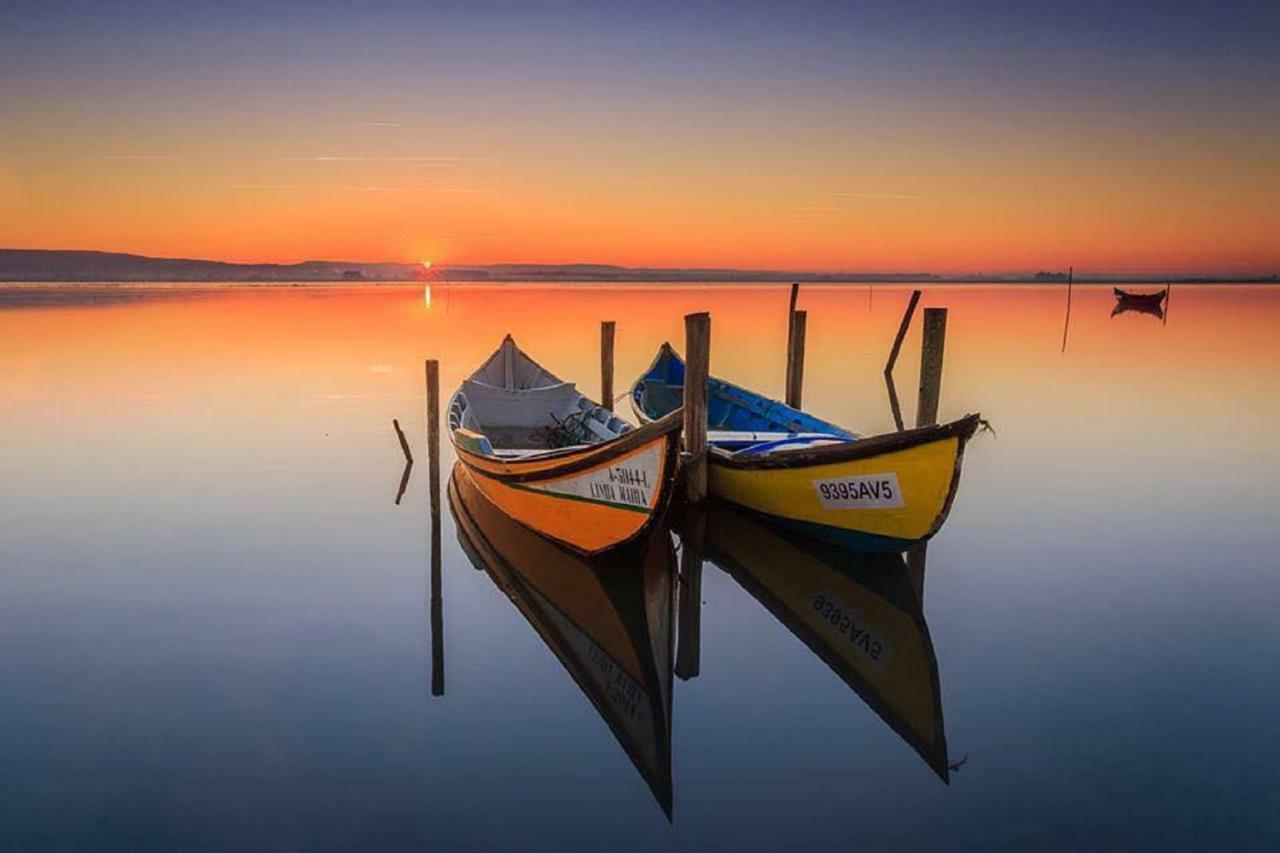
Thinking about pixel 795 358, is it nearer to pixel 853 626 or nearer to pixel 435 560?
pixel 853 626

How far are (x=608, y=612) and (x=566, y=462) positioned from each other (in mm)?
1849

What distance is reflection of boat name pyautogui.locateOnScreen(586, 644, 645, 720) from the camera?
8.02 meters

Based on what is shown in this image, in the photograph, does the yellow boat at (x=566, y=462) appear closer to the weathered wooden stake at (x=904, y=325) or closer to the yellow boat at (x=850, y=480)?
the yellow boat at (x=850, y=480)

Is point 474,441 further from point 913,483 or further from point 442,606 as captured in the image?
point 913,483

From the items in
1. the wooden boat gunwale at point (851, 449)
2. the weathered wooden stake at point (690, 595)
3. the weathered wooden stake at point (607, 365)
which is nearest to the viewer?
the weathered wooden stake at point (690, 595)

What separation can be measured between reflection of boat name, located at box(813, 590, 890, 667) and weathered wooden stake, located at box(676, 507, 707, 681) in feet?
4.83

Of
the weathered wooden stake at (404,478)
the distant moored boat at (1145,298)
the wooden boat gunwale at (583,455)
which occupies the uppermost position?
the distant moored boat at (1145,298)

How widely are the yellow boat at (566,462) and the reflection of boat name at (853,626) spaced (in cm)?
242

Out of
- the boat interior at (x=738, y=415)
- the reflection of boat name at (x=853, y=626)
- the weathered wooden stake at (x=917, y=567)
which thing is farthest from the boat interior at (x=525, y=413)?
the reflection of boat name at (x=853, y=626)

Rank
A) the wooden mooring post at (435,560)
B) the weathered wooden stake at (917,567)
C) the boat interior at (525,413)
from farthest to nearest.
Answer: the boat interior at (525,413)
the weathered wooden stake at (917,567)
the wooden mooring post at (435,560)

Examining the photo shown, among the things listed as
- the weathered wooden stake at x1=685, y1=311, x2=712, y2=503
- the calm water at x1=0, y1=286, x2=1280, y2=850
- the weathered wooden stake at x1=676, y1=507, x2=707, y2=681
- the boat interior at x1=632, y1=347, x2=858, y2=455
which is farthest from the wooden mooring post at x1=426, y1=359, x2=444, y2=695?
the boat interior at x1=632, y1=347, x2=858, y2=455

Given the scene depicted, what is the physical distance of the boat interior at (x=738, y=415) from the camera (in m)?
13.5

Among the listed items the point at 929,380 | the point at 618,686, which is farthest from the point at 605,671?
the point at 929,380

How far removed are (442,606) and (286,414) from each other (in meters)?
14.4
